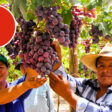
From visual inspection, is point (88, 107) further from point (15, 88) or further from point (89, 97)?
point (15, 88)

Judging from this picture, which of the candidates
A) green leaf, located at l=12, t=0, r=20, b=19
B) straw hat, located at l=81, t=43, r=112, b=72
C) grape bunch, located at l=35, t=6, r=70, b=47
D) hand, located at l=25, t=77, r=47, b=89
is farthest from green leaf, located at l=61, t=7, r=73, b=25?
straw hat, located at l=81, t=43, r=112, b=72

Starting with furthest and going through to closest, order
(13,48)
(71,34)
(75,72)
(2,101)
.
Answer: (75,72) < (2,101) < (13,48) < (71,34)

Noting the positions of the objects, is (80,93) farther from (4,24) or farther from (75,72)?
(4,24)

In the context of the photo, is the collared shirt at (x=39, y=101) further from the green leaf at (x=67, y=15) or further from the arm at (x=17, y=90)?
the green leaf at (x=67, y=15)

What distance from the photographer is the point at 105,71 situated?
2.11 m

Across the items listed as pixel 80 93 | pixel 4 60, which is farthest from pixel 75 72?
pixel 4 60

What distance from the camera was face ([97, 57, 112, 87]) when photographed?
2104mm

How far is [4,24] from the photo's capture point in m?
1.38

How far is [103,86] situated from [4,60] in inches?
42.2

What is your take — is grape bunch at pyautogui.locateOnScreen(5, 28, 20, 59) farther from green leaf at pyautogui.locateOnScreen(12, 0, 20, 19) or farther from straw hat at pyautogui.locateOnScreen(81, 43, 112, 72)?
straw hat at pyautogui.locateOnScreen(81, 43, 112, 72)

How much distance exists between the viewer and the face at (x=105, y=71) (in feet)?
6.90

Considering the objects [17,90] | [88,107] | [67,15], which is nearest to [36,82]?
[17,90]

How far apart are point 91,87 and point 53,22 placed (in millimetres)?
1190

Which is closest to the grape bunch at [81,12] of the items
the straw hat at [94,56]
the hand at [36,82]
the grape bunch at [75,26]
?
the grape bunch at [75,26]
